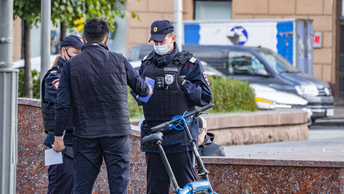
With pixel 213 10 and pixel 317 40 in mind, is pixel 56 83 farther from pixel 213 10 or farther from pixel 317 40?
pixel 213 10

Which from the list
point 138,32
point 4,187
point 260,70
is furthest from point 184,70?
point 138,32

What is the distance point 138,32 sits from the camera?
1977 centimetres

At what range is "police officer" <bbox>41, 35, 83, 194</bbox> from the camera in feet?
14.4

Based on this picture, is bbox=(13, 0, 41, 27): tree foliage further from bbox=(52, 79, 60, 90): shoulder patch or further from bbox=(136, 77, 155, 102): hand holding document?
bbox=(136, 77, 155, 102): hand holding document

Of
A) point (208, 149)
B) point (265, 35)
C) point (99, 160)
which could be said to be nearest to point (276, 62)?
point (265, 35)

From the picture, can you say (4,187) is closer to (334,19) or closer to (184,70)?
(184,70)

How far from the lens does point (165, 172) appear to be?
4172mm

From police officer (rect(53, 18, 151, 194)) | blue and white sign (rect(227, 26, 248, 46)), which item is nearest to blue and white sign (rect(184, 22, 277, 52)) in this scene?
blue and white sign (rect(227, 26, 248, 46))

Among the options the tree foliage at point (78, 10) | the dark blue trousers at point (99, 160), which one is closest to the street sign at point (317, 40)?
the tree foliage at point (78, 10)

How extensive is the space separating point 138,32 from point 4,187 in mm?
16661

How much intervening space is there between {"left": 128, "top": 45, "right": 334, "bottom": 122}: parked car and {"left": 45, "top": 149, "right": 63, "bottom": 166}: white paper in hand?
8.55 metres

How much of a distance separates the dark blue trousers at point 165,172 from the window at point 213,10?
16.8m

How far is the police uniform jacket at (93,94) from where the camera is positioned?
389cm

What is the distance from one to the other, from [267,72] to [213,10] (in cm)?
876
